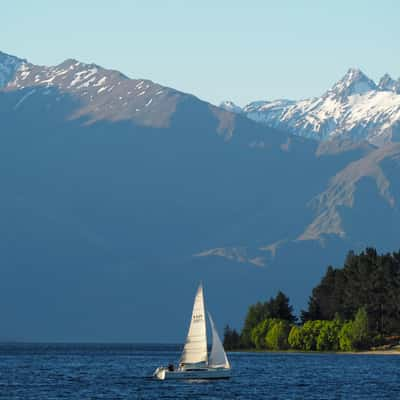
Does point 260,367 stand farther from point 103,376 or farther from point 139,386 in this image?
point 139,386

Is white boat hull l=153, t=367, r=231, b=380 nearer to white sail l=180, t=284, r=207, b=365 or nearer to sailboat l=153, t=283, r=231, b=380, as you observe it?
sailboat l=153, t=283, r=231, b=380

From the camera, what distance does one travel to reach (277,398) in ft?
443

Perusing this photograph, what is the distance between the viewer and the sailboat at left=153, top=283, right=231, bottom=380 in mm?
152500

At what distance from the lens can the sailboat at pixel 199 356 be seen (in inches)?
6004

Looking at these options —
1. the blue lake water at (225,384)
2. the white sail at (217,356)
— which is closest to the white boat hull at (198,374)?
the blue lake water at (225,384)

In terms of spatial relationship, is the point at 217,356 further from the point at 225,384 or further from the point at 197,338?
the point at 197,338

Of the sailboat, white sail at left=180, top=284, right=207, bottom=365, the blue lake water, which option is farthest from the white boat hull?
white sail at left=180, top=284, right=207, bottom=365

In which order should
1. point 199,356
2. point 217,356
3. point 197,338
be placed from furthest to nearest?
point 217,356 → point 199,356 → point 197,338

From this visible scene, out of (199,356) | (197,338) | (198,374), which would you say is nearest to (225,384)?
(198,374)

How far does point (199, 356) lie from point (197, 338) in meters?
2.44

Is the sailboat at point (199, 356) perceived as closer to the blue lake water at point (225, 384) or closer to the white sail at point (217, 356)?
the white sail at point (217, 356)

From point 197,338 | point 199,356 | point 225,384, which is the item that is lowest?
point 225,384

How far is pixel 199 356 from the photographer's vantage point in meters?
155

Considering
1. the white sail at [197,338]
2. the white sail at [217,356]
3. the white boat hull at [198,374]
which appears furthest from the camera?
the white sail at [217,356]
